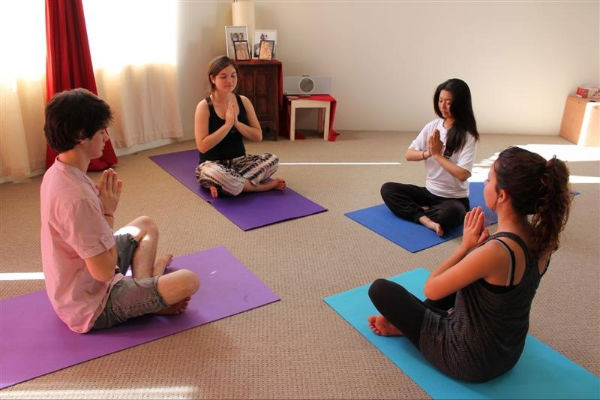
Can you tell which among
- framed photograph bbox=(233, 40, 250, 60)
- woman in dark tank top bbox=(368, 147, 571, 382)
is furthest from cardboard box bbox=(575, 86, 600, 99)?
woman in dark tank top bbox=(368, 147, 571, 382)

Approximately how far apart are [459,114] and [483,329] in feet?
4.78

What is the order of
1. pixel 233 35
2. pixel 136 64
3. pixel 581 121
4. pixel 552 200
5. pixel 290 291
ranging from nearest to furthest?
pixel 552 200
pixel 290 291
pixel 136 64
pixel 233 35
pixel 581 121

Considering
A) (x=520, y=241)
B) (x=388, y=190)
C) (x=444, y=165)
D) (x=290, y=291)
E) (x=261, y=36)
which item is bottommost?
(x=290, y=291)

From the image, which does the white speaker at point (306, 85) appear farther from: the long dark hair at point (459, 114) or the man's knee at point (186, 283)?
the man's knee at point (186, 283)

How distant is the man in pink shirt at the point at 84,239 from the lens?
1.53m

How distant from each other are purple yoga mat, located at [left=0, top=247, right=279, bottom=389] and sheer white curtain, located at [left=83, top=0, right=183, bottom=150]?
209 cm

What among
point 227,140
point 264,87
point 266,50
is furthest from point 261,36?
point 227,140

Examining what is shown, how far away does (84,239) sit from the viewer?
153 cm

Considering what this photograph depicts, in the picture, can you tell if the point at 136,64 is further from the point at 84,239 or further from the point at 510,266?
the point at 510,266

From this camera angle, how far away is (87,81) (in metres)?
3.39

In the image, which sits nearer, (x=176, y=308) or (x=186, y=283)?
(x=186, y=283)

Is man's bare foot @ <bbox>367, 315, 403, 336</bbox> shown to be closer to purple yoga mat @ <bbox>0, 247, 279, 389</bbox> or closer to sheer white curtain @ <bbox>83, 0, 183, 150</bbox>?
purple yoga mat @ <bbox>0, 247, 279, 389</bbox>

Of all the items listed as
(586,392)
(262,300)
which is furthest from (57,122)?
(586,392)

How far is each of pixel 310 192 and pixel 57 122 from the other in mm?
1981
